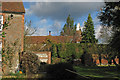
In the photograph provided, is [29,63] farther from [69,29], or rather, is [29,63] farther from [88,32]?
[88,32]

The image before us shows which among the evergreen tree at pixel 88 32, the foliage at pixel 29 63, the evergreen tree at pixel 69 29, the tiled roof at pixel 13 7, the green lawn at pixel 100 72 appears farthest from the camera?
the evergreen tree at pixel 88 32

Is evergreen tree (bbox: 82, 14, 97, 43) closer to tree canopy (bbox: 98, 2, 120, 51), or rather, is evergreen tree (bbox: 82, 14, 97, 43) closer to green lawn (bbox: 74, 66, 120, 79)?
green lawn (bbox: 74, 66, 120, 79)

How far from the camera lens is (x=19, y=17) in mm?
15258

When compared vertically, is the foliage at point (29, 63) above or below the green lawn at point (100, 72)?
above

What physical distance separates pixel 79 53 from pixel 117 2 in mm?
16327

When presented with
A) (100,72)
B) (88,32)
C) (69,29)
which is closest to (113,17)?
(100,72)

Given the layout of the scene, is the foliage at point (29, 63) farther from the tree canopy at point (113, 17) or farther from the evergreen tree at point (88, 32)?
the evergreen tree at point (88, 32)

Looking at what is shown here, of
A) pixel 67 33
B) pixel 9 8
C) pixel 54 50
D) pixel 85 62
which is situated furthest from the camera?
pixel 67 33

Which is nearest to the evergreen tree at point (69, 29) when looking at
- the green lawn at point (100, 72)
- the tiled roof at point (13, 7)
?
the green lawn at point (100, 72)

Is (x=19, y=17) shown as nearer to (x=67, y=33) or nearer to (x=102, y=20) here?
(x=102, y=20)

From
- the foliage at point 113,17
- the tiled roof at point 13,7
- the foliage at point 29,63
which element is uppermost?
the tiled roof at point 13,7

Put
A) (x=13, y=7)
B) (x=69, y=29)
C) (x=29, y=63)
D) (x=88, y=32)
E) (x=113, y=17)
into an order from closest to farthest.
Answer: (x=113, y=17)
(x=29, y=63)
(x=13, y=7)
(x=69, y=29)
(x=88, y=32)

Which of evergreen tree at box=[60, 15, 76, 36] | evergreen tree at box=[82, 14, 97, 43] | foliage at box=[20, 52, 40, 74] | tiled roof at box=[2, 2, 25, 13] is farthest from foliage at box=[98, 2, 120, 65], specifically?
evergreen tree at box=[82, 14, 97, 43]

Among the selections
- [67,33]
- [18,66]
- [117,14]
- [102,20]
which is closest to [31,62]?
[18,66]
